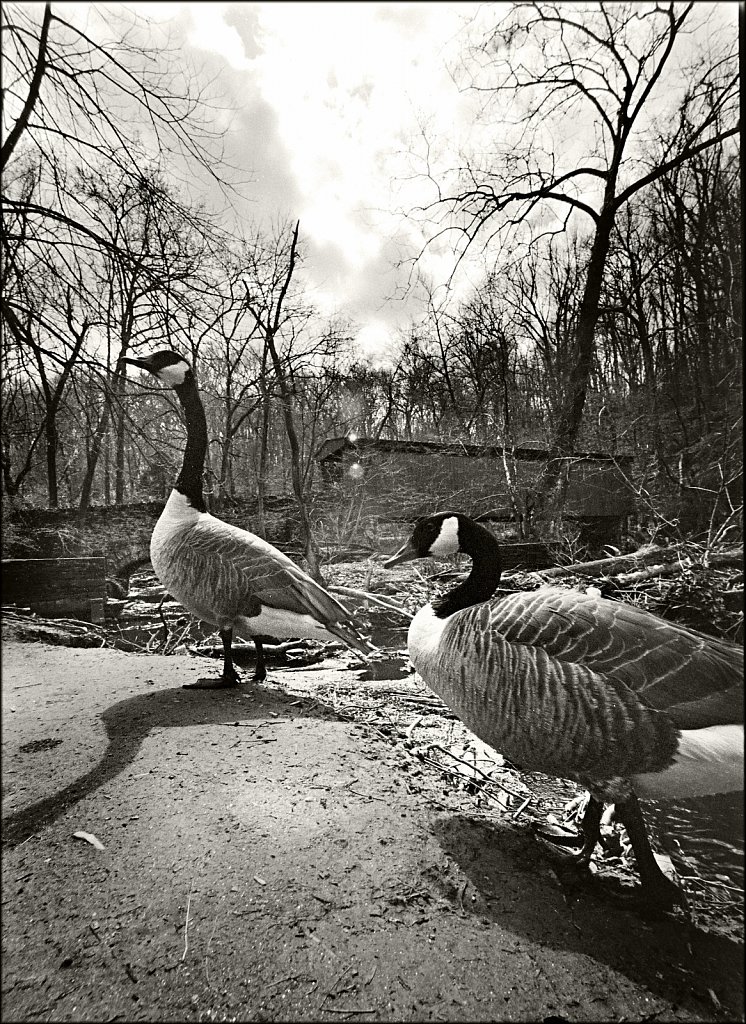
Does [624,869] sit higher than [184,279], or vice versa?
[184,279]

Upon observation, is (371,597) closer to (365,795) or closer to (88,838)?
(365,795)

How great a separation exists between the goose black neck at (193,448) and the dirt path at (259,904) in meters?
0.89

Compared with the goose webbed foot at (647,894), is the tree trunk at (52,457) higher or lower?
higher

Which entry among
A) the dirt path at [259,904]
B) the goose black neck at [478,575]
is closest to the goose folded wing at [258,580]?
the goose black neck at [478,575]

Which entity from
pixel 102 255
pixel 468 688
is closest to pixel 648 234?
pixel 468 688

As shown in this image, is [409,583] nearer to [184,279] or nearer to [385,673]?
[385,673]

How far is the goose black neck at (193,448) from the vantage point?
1733 millimetres

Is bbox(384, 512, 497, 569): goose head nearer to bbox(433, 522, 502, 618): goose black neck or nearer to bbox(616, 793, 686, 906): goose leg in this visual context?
bbox(433, 522, 502, 618): goose black neck

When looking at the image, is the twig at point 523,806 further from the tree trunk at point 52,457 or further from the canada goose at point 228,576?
the tree trunk at point 52,457

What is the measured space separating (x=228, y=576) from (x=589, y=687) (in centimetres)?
147

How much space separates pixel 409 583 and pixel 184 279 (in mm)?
1489

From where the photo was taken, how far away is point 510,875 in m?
1.06

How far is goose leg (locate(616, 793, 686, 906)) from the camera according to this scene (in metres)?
0.91

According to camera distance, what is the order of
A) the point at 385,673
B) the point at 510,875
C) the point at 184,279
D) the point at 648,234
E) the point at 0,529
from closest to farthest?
the point at 0,529
the point at 510,875
the point at 648,234
the point at 184,279
the point at 385,673
